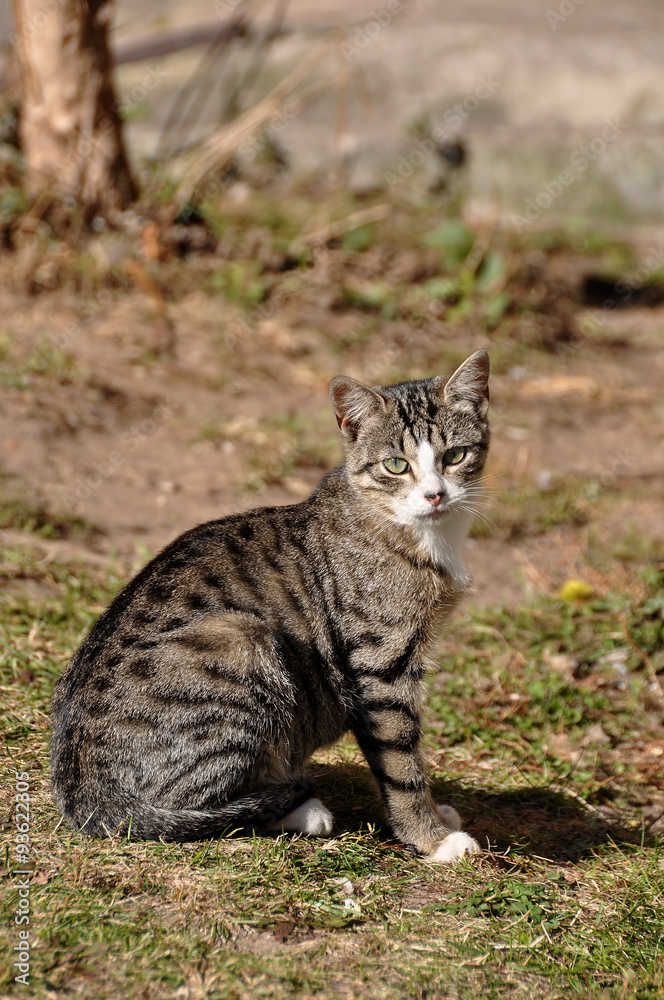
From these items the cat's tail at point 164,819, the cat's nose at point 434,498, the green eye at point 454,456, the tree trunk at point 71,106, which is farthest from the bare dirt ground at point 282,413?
the cat's tail at point 164,819

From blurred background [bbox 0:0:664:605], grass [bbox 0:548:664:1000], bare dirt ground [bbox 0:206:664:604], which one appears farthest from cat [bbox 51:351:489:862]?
blurred background [bbox 0:0:664:605]

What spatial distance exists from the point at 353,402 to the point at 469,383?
0.51m

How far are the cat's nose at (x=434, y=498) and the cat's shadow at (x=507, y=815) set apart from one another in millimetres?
1315

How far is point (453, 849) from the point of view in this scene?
3.64 metres

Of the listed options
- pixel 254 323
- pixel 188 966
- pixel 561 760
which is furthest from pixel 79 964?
pixel 254 323

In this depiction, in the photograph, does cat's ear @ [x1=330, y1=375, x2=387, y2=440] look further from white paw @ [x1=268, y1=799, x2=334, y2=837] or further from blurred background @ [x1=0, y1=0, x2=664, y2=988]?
white paw @ [x1=268, y1=799, x2=334, y2=837]

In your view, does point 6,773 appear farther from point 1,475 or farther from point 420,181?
point 420,181

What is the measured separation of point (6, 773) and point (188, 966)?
1361 millimetres

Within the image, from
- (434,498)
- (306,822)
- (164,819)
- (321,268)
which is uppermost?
(321,268)

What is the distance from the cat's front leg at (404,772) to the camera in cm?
366

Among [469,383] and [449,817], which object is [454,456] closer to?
[469,383]

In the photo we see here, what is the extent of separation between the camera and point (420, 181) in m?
11.4

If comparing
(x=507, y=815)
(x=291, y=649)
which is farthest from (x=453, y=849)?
(x=291, y=649)

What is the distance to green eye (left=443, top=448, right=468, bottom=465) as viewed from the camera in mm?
3928
